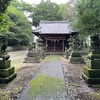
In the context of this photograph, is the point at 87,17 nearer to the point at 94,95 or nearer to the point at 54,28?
the point at 94,95

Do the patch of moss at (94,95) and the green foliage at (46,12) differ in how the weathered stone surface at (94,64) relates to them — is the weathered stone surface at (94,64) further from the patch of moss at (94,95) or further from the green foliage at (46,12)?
the green foliage at (46,12)

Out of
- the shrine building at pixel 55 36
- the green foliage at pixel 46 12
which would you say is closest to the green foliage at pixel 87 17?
the shrine building at pixel 55 36

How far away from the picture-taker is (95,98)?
17.0ft

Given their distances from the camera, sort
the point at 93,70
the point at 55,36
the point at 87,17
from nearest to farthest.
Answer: the point at 93,70 < the point at 87,17 < the point at 55,36

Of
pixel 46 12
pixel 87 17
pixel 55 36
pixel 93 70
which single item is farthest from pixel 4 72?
pixel 46 12

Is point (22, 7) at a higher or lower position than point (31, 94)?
higher

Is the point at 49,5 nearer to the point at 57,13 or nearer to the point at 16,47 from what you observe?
the point at 57,13

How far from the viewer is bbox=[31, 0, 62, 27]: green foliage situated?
45.8 meters

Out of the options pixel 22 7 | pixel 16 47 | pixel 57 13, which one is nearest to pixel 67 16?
pixel 57 13

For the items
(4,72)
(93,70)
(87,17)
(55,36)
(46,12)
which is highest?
(46,12)

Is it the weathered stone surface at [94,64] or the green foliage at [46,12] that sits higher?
the green foliage at [46,12]

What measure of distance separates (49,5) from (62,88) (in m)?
43.8

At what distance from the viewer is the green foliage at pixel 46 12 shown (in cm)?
4581

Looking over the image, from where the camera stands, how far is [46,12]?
46906 millimetres
